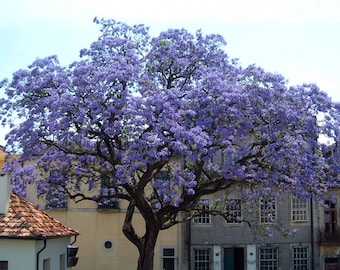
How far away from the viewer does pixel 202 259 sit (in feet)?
101

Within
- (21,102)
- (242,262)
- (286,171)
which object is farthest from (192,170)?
(242,262)

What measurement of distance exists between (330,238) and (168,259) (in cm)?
871

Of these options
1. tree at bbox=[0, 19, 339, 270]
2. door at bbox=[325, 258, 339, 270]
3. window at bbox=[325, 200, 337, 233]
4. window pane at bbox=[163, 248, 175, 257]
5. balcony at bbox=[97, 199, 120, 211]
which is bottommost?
door at bbox=[325, 258, 339, 270]

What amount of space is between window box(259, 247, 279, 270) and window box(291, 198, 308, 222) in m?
2.05

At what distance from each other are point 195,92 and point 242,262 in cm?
1586

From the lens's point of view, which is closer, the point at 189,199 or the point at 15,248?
the point at 15,248

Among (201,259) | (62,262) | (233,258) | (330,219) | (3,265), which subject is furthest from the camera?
(330,219)

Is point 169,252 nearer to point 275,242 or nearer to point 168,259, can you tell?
point 168,259

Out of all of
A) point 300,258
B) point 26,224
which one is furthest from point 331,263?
point 26,224

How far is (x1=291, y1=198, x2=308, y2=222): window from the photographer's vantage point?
104 ft

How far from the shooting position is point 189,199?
19.5 meters

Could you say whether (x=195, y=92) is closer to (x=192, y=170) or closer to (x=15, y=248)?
(x=192, y=170)

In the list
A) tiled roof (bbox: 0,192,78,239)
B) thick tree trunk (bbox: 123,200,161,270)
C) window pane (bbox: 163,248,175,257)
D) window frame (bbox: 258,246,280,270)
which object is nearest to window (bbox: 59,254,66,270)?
tiled roof (bbox: 0,192,78,239)

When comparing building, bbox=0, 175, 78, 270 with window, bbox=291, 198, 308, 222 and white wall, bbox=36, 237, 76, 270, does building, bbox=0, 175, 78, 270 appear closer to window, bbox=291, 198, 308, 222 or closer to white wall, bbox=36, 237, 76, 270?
white wall, bbox=36, 237, 76, 270
